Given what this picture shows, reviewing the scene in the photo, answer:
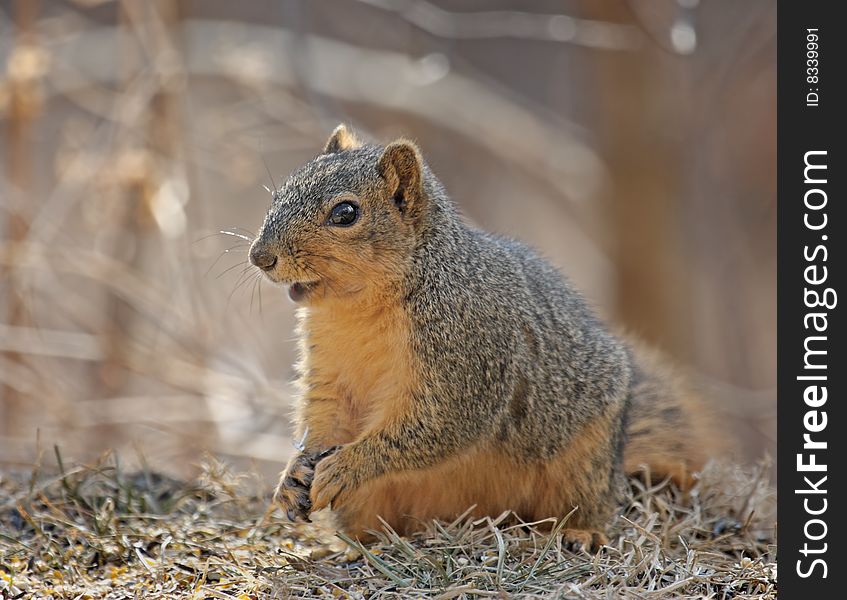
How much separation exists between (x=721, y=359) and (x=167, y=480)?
725 centimetres

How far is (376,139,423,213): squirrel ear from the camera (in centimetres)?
355

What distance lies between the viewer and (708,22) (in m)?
9.00

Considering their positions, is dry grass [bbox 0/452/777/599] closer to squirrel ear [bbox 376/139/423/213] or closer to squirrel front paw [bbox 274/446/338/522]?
squirrel front paw [bbox 274/446/338/522]

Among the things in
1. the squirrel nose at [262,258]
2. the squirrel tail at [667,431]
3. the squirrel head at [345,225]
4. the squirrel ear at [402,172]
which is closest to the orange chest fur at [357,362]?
the squirrel head at [345,225]

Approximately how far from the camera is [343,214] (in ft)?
11.3

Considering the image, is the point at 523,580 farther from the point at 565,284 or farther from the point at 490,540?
the point at 565,284

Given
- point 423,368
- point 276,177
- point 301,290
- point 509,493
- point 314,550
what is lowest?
point 314,550

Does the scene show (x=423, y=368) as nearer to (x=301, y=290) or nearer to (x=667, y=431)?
A: (x=301, y=290)

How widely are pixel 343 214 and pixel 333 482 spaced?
0.79 meters

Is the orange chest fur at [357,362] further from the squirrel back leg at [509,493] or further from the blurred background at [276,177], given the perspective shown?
the blurred background at [276,177]

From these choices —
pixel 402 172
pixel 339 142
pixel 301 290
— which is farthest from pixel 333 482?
pixel 339 142

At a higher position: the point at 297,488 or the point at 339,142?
the point at 339,142

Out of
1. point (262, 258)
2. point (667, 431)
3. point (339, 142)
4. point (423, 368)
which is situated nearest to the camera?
point (262, 258)

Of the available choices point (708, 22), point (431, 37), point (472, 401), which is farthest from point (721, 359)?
point (472, 401)
